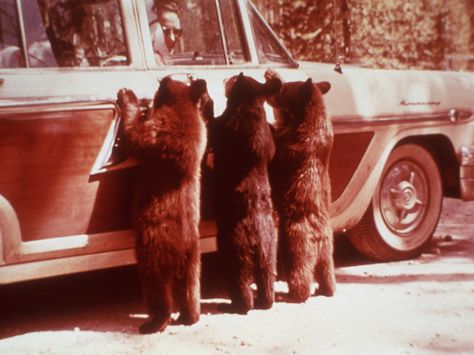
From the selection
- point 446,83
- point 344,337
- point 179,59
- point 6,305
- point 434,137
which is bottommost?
point 344,337

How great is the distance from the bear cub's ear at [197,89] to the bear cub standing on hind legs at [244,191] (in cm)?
22

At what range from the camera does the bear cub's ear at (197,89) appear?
13.6 ft

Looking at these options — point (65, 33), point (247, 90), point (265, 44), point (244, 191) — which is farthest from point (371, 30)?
point (65, 33)

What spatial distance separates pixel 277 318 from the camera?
4309mm

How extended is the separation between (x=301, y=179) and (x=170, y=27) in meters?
1.29

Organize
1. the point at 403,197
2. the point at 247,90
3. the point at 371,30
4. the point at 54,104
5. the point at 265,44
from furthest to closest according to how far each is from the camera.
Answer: the point at 371,30 < the point at 403,197 < the point at 265,44 < the point at 247,90 < the point at 54,104

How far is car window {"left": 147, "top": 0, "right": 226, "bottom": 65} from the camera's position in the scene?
462 centimetres

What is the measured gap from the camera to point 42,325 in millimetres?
4398

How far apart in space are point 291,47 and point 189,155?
7831 millimetres

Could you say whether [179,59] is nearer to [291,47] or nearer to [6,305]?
[6,305]

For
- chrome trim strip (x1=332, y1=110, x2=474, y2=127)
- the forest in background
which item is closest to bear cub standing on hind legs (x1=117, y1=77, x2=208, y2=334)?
chrome trim strip (x1=332, y1=110, x2=474, y2=127)

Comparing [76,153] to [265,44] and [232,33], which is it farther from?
[265,44]

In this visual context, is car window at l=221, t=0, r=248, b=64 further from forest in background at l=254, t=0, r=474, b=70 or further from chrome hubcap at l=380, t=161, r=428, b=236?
forest in background at l=254, t=0, r=474, b=70

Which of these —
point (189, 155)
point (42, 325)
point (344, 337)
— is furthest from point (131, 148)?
point (344, 337)
